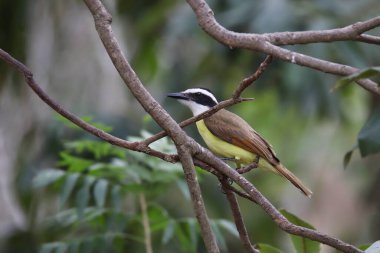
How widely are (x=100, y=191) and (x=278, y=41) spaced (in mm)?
1472

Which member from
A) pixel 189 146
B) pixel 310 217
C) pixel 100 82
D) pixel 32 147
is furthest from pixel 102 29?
pixel 310 217

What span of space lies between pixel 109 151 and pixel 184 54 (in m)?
4.31

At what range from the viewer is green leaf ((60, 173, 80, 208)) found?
325 centimetres

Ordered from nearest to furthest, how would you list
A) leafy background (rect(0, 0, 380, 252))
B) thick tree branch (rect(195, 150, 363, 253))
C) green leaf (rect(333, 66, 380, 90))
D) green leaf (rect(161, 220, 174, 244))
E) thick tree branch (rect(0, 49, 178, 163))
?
green leaf (rect(333, 66, 380, 90))
thick tree branch (rect(195, 150, 363, 253))
thick tree branch (rect(0, 49, 178, 163))
green leaf (rect(161, 220, 174, 244))
leafy background (rect(0, 0, 380, 252))

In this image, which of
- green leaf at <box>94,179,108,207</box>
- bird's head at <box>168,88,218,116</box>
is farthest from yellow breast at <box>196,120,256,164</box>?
green leaf at <box>94,179,108,207</box>

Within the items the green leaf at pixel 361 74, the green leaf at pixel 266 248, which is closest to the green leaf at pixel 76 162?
the green leaf at pixel 266 248

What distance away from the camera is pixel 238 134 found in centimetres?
371

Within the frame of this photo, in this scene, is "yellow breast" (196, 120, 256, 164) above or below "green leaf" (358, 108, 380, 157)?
above

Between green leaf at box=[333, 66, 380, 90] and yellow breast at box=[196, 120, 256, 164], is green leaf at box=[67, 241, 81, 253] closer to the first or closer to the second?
yellow breast at box=[196, 120, 256, 164]

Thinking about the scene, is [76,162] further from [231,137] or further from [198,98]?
[198,98]

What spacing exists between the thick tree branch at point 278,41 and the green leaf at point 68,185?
1346 mm

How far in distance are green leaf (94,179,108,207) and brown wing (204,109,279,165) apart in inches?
26.1

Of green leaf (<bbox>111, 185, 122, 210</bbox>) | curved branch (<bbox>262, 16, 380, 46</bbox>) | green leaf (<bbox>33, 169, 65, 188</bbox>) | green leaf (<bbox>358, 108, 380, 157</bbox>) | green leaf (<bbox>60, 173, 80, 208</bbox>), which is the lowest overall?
green leaf (<bbox>358, 108, 380, 157</bbox>)

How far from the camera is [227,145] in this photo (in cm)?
375
